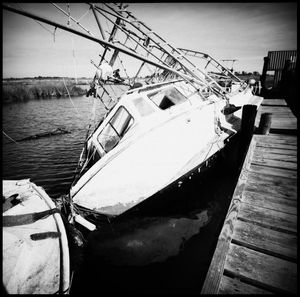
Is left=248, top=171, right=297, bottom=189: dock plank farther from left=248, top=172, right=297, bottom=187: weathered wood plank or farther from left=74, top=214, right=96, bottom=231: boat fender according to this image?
left=74, top=214, right=96, bottom=231: boat fender

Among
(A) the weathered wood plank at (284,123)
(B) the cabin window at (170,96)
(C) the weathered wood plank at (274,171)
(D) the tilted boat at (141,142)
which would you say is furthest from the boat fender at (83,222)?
(A) the weathered wood plank at (284,123)

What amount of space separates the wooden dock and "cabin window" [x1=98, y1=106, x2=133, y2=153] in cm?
387

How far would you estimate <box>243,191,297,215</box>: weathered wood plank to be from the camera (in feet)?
10.2

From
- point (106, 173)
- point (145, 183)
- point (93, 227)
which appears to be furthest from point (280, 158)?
point (93, 227)

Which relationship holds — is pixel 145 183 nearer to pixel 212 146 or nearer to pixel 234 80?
pixel 212 146

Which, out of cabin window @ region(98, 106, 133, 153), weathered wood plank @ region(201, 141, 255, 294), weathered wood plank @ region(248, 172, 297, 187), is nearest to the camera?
weathered wood plank @ region(201, 141, 255, 294)

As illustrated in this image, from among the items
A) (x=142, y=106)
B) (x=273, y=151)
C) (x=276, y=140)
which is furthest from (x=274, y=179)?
(x=142, y=106)

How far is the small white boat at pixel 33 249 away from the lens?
3.17m

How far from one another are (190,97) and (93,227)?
5.33 metres

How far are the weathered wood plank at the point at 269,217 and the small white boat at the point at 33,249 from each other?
3.23m

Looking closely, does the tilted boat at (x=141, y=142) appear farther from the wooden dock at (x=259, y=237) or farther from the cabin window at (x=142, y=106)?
the wooden dock at (x=259, y=237)

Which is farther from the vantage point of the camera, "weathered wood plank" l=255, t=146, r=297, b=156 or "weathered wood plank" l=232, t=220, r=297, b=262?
"weathered wood plank" l=255, t=146, r=297, b=156

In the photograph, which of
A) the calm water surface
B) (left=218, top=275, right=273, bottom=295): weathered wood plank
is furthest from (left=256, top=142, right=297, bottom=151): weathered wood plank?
the calm water surface

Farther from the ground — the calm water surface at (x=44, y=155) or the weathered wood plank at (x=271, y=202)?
the weathered wood plank at (x=271, y=202)
